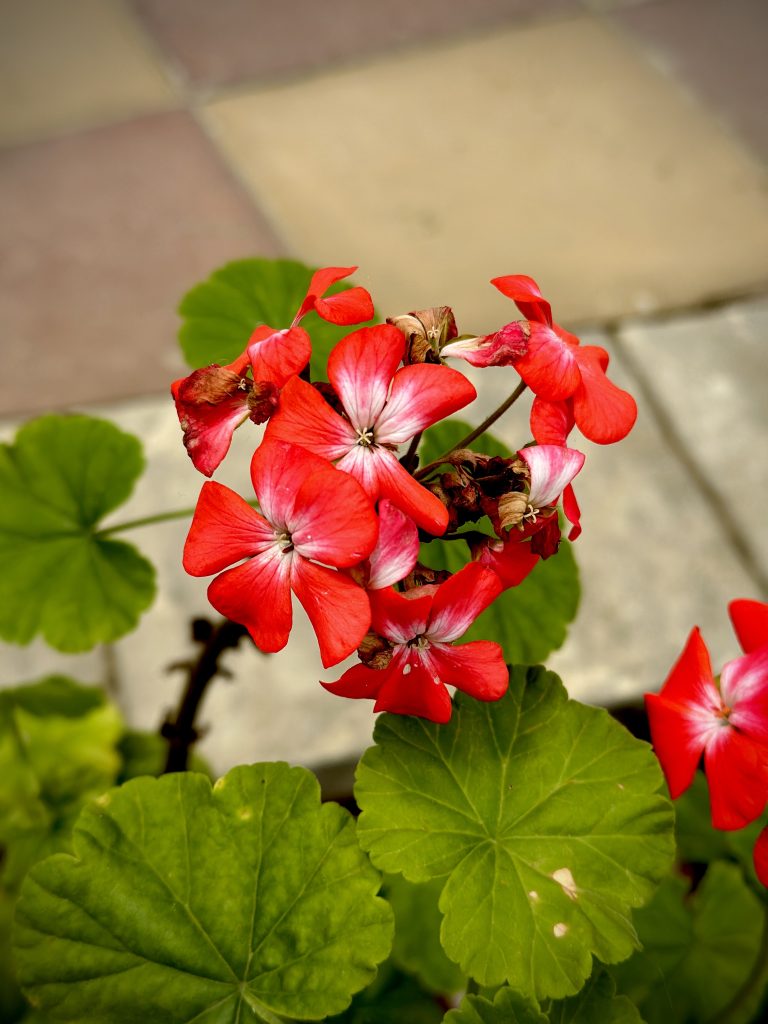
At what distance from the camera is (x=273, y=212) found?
199 centimetres

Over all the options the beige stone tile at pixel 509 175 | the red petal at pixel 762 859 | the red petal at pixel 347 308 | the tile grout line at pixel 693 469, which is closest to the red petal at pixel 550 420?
the red petal at pixel 347 308

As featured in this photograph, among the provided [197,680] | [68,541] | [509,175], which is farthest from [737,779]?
[509,175]

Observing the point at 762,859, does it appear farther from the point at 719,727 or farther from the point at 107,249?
the point at 107,249

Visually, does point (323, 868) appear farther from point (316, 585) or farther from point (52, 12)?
point (52, 12)

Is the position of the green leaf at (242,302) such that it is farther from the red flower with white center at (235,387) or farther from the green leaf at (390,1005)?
the green leaf at (390,1005)

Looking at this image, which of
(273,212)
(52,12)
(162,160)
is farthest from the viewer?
(52,12)

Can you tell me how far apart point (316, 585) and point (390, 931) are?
213 millimetres

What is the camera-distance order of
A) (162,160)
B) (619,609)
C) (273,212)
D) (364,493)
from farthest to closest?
(162,160), (273,212), (619,609), (364,493)

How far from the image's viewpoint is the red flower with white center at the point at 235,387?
0.55m

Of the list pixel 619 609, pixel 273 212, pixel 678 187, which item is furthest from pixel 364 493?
pixel 678 187

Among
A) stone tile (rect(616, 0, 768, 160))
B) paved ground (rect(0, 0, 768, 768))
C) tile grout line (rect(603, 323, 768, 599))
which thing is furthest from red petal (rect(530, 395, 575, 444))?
stone tile (rect(616, 0, 768, 160))

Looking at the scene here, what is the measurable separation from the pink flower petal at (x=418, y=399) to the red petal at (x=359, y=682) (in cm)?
11

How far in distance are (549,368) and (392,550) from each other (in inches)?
5.0

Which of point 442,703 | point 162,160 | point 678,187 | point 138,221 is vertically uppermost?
point 162,160
